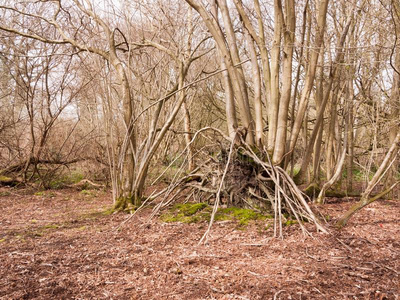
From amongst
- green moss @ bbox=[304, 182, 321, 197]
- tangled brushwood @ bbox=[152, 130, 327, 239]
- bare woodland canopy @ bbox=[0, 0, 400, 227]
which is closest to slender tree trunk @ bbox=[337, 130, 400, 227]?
bare woodland canopy @ bbox=[0, 0, 400, 227]

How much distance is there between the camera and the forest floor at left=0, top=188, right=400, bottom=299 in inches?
89.0

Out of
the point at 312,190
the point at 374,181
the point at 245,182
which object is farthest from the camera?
the point at 312,190

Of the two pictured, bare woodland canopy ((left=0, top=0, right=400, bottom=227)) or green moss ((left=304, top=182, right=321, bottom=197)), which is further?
green moss ((left=304, top=182, right=321, bottom=197))

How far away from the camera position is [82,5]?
546 centimetres

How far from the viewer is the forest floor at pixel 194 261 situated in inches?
89.0

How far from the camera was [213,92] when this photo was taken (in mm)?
10438

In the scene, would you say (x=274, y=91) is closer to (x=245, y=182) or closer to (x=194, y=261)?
(x=245, y=182)

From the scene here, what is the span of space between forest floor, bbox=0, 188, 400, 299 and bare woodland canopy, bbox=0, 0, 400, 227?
571 mm

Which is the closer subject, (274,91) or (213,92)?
(274,91)

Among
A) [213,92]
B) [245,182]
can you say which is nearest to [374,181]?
[245,182]

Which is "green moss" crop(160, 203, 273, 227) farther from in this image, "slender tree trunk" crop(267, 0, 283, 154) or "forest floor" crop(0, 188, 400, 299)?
"slender tree trunk" crop(267, 0, 283, 154)

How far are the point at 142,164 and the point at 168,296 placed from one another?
2960mm

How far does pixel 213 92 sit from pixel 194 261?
8.09 meters

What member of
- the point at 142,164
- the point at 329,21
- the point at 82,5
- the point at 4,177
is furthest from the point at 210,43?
the point at 4,177
